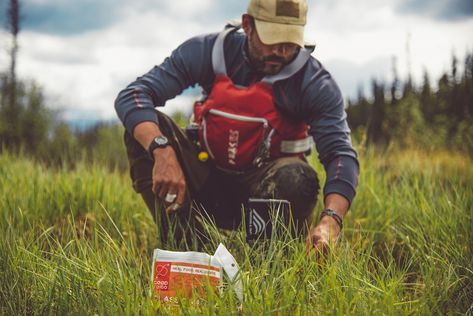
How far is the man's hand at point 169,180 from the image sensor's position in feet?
7.73

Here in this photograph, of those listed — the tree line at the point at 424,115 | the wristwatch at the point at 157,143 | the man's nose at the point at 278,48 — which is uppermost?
the man's nose at the point at 278,48

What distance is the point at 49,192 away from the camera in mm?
3326

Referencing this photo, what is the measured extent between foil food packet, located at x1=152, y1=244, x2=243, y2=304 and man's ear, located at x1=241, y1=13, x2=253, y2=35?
4.72 feet

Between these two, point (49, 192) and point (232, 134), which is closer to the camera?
point (232, 134)

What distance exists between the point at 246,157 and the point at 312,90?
0.51 meters

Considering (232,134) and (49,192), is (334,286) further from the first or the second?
(49,192)

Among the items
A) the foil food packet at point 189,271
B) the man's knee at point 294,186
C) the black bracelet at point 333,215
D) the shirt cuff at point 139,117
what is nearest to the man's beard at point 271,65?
the man's knee at point 294,186

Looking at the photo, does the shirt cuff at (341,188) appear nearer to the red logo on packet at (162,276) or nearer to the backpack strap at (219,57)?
the backpack strap at (219,57)

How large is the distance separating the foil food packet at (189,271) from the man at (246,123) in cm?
58

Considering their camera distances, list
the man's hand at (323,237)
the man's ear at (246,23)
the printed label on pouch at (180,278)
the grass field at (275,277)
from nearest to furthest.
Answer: the grass field at (275,277)
the printed label on pouch at (180,278)
the man's hand at (323,237)
the man's ear at (246,23)

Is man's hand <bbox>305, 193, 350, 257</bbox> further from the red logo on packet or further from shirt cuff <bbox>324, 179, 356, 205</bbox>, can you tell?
the red logo on packet

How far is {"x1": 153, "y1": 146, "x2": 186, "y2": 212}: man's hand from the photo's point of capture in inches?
92.7

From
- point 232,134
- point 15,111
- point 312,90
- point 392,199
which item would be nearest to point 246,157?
point 232,134

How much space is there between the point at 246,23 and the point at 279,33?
29 centimetres
